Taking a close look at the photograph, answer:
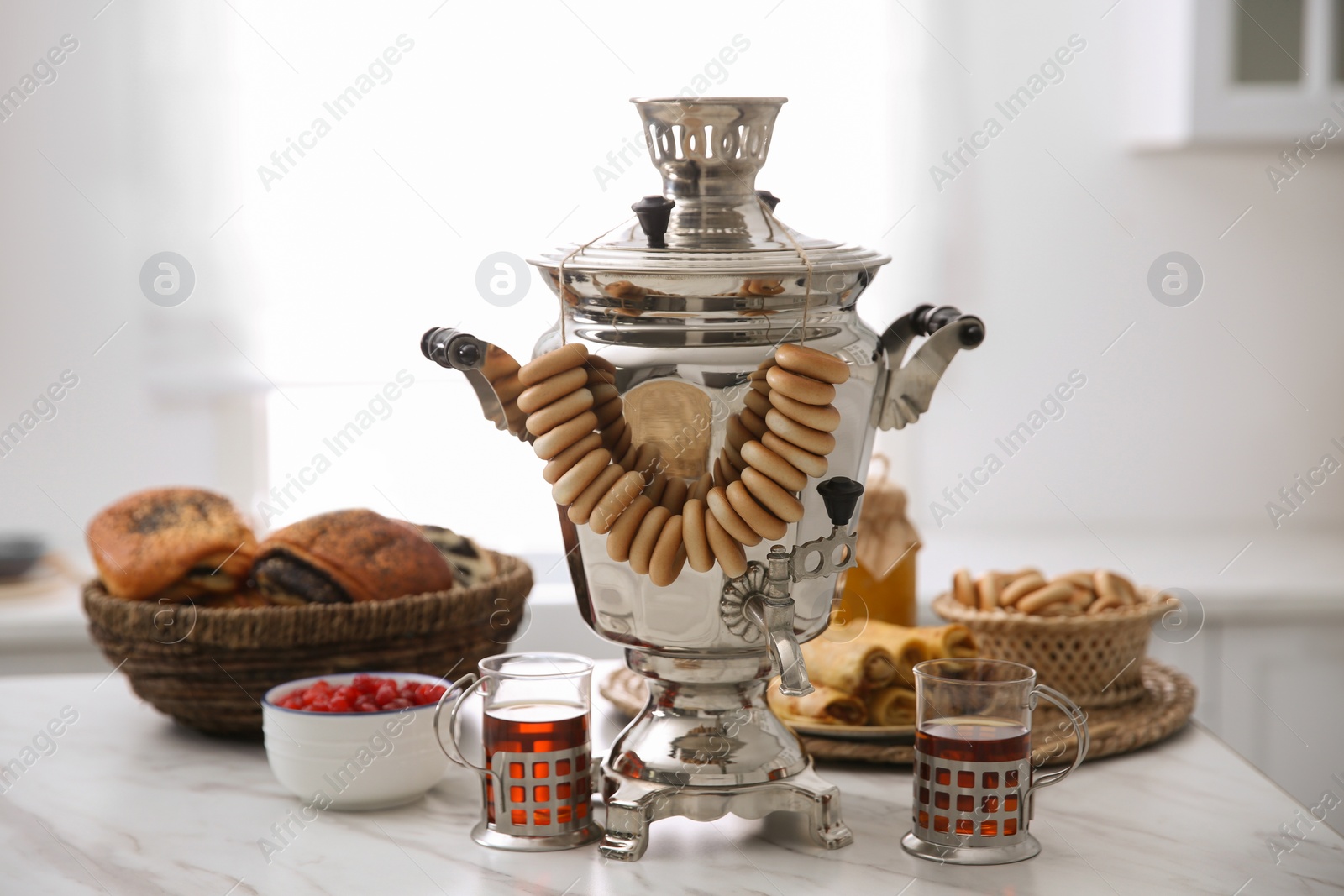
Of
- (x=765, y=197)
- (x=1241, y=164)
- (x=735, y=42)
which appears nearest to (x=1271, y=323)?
(x=1241, y=164)

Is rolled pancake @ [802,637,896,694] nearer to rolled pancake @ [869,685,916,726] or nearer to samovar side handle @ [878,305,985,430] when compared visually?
rolled pancake @ [869,685,916,726]

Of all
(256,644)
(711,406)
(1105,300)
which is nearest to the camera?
(711,406)

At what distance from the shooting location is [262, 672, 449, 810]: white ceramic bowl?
37.8 inches

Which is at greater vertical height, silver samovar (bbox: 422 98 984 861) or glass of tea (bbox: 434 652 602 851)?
silver samovar (bbox: 422 98 984 861)

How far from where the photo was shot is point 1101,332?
2.14 m

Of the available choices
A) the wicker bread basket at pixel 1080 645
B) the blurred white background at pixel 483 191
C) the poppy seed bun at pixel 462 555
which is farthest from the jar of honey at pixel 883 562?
the blurred white background at pixel 483 191

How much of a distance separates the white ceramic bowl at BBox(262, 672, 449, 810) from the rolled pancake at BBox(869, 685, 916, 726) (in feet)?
1.17

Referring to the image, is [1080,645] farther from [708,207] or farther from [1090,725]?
[708,207]

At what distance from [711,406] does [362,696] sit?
366mm

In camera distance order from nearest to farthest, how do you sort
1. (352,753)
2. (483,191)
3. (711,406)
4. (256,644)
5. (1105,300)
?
(711,406), (352,753), (256,644), (483,191), (1105,300)

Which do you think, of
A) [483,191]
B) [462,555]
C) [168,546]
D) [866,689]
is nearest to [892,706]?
[866,689]

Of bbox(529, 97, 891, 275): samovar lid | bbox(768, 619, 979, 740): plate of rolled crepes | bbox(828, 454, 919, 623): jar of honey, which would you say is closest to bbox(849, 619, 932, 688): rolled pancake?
bbox(768, 619, 979, 740): plate of rolled crepes

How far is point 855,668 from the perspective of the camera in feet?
3.56

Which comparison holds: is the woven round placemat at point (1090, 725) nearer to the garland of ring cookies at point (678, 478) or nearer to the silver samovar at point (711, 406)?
the silver samovar at point (711, 406)
